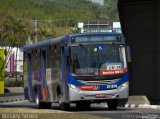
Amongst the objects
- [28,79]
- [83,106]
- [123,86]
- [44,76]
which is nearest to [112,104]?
[123,86]

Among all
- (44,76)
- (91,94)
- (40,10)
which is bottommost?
(91,94)

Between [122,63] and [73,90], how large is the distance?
7.17 ft

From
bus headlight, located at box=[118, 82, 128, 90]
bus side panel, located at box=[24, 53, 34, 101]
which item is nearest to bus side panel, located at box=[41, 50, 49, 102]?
bus side panel, located at box=[24, 53, 34, 101]

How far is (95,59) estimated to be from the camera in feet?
83.9

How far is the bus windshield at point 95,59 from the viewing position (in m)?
25.6

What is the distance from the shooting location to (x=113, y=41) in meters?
26.1

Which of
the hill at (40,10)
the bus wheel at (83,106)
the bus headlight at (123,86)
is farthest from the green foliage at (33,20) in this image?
the bus headlight at (123,86)

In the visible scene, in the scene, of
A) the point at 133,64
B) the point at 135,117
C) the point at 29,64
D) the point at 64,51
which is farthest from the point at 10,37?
the point at 135,117

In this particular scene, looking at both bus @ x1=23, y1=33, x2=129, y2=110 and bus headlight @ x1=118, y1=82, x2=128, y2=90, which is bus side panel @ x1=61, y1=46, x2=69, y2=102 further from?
bus headlight @ x1=118, y1=82, x2=128, y2=90

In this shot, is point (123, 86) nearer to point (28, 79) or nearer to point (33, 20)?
point (28, 79)

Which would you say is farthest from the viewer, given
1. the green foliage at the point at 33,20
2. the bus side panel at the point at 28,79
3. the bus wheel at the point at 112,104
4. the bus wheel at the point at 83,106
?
the green foliage at the point at 33,20

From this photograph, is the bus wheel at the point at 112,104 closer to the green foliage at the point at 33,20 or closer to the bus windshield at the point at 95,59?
the bus windshield at the point at 95,59

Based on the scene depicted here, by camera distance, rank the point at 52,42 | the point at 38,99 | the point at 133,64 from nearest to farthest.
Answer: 1. the point at 52,42
2. the point at 38,99
3. the point at 133,64

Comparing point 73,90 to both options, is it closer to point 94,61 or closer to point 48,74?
point 94,61
